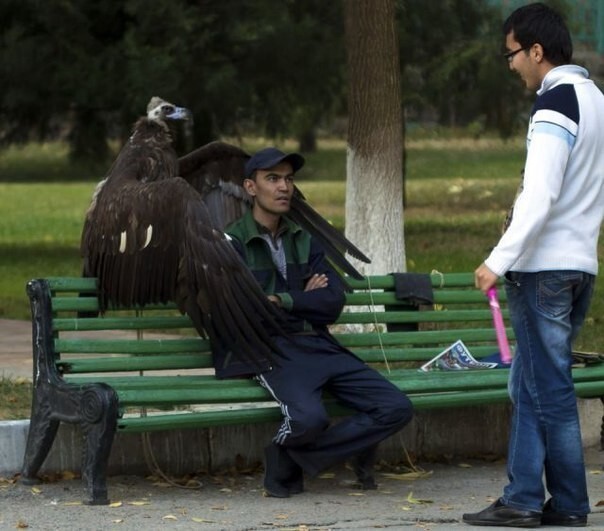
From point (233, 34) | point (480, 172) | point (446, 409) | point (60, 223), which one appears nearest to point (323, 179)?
point (480, 172)

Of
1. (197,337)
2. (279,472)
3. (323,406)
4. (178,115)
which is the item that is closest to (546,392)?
(323,406)

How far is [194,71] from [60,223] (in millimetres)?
7095

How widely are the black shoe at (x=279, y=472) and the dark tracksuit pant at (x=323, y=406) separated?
0.05 metres

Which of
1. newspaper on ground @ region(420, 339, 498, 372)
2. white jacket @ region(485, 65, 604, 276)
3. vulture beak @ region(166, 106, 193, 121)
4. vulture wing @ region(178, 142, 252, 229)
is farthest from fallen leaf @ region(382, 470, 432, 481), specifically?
vulture beak @ region(166, 106, 193, 121)

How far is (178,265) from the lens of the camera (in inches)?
241

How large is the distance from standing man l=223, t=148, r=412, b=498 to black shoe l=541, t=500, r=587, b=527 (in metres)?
0.73

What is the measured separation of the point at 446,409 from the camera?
6.97m

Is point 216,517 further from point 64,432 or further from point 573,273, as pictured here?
point 573,273

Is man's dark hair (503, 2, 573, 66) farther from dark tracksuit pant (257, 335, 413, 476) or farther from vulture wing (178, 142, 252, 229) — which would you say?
vulture wing (178, 142, 252, 229)

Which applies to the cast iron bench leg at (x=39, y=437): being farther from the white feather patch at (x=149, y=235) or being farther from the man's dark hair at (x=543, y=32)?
the man's dark hair at (x=543, y=32)

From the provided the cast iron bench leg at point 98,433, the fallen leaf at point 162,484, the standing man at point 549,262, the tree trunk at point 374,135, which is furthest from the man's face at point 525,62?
the tree trunk at point 374,135

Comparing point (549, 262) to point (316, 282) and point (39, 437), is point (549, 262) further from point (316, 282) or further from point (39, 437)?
point (39, 437)

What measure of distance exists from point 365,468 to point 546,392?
111 centimetres

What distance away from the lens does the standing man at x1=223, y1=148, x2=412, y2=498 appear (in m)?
5.96
